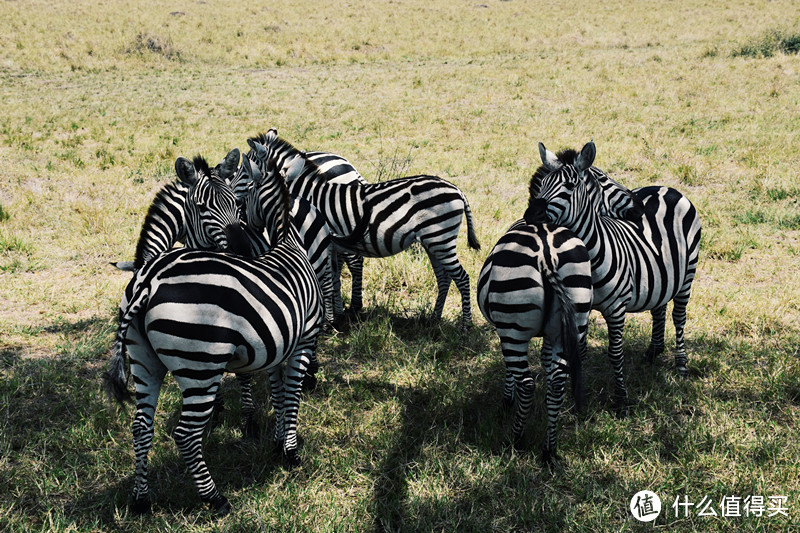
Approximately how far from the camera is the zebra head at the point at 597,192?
465cm

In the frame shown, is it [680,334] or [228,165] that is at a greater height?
[228,165]

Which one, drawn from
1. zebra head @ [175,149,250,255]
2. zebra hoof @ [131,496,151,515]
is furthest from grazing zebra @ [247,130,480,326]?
zebra hoof @ [131,496,151,515]

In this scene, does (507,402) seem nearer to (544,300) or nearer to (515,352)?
(515,352)

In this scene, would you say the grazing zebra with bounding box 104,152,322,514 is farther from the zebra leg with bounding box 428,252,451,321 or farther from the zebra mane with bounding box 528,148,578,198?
the zebra leg with bounding box 428,252,451,321

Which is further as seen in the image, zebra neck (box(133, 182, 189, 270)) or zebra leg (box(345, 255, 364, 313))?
zebra leg (box(345, 255, 364, 313))

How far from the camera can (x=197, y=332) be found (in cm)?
335

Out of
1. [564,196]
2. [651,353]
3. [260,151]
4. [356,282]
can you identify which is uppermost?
[260,151]

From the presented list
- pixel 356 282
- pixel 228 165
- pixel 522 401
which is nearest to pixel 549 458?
pixel 522 401

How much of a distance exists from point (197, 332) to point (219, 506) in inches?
48.7

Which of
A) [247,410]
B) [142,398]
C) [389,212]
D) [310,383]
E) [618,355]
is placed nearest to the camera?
[142,398]

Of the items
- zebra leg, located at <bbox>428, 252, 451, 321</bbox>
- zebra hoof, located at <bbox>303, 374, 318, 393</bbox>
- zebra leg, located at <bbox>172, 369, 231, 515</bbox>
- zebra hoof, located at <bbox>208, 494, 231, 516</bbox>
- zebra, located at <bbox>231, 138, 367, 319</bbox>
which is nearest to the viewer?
zebra leg, located at <bbox>172, 369, 231, 515</bbox>

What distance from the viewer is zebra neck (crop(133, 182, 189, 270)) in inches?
202

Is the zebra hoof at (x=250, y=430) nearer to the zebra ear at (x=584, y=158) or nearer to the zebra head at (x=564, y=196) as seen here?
the zebra head at (x=564, y=196)

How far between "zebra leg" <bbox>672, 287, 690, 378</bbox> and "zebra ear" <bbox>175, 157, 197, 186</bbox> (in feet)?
14.5
